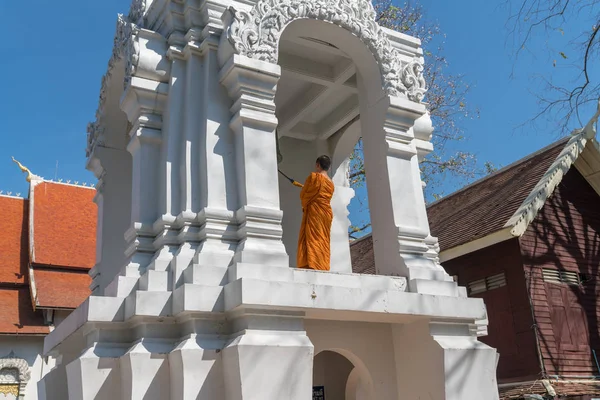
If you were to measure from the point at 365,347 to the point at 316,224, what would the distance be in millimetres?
1170

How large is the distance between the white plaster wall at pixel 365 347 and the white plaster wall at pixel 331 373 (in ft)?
3.62

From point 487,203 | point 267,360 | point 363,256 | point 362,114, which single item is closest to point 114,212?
point 362,114

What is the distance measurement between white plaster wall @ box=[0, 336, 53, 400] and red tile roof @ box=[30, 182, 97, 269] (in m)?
2.66

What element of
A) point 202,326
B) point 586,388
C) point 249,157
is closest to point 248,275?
point 202,326

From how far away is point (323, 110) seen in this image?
25.9 ft

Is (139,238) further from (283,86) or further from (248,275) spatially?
(283,86)

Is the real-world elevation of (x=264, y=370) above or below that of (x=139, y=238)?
below

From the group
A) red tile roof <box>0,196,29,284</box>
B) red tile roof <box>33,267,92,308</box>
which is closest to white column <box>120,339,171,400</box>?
red tile roof <box>33,267,92,308</box>

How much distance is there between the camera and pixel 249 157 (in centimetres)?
506

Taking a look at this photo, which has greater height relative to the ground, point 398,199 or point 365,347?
point 398,199

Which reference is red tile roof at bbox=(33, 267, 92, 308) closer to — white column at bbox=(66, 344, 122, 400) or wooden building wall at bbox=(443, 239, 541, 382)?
wooden building wall at bbox=(443, 239, 541, 382)

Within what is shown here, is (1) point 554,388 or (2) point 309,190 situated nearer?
(2) point 309,190

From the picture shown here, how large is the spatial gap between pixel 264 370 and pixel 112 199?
131 inches

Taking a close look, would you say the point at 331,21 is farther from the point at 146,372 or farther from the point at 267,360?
the point at 146,372
